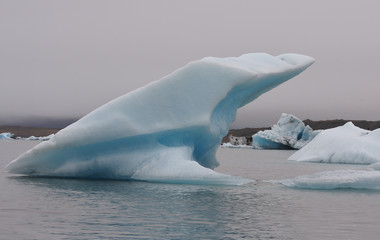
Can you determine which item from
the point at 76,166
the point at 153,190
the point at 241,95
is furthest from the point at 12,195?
the point at 241,95

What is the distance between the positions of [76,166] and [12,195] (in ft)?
14.3

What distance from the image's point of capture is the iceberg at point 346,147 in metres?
32.3

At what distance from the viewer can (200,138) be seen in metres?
17.1

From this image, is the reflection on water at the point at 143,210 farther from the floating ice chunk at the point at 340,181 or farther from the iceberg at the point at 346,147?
the iceberg at the point at 346,147

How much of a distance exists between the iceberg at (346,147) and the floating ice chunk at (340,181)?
1687 centimetres

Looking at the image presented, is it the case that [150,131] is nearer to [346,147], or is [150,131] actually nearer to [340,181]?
[340,181]

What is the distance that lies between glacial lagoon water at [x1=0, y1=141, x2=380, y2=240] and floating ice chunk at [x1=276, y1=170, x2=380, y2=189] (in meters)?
0.40

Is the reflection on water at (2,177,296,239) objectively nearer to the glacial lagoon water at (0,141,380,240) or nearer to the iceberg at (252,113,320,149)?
the glacial lagoon water at (0,141,380,240)

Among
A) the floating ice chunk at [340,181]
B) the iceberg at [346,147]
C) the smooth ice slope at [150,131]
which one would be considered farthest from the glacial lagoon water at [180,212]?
the iceberg at [346,147]

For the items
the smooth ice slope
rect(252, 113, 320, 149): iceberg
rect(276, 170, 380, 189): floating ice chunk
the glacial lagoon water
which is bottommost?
the glacial lagoon water

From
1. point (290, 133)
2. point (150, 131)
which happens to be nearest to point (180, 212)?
point (150, 131)

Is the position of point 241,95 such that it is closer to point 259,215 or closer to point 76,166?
point 76,166

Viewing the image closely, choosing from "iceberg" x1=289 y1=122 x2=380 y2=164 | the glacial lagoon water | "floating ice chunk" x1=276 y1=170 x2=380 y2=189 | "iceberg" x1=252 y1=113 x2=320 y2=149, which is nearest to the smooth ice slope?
the glacial lagoon water

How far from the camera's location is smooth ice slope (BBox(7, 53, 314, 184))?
1537 cm
